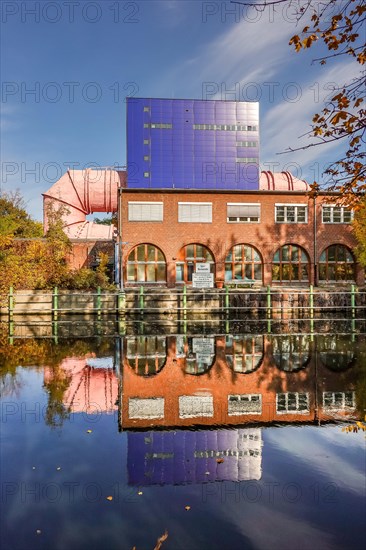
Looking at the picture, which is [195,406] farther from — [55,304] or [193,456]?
[55,304]

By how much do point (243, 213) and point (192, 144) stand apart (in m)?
13.3

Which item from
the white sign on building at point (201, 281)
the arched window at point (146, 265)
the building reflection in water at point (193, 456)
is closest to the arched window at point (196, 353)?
the building reflection in water at point (193, 456)

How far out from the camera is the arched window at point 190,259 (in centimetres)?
3088

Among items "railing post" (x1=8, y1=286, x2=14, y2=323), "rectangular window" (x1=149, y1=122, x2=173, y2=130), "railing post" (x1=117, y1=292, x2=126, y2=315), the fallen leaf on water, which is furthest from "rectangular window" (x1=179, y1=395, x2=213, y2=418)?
"rectangular window" (x1=149, y1=122, x2=173, y2=130)

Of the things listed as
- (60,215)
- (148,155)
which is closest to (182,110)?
(148,155)

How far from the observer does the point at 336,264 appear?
32.2 meters

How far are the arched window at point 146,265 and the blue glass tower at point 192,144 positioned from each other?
37.3 ft

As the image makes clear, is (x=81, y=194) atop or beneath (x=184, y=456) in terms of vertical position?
atop

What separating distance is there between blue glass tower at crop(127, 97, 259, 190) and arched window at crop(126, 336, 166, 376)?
27849mm

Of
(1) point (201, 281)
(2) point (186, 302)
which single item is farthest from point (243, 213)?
(2) point (186, 302)

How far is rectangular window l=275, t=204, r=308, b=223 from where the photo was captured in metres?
31.5

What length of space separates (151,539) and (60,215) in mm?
31047

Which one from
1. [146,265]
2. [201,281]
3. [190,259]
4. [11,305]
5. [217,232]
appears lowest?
[11,305]

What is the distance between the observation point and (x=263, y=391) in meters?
7.54
